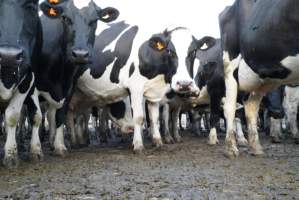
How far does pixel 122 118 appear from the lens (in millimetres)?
12195

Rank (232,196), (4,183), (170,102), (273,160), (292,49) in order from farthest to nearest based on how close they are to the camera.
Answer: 1. (170,102)
2. (273,160)
3. (292,49)
4. (4,183)
5. (232,196)

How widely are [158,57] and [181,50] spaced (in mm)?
497

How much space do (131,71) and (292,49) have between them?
4.80 metres

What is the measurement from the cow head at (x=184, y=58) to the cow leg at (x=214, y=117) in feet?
5.09

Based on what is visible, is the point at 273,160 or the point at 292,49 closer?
the point at 292,49

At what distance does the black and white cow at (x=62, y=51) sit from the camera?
27.7 feet

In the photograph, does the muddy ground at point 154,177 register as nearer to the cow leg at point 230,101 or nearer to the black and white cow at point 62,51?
the cow leg at point 230,101

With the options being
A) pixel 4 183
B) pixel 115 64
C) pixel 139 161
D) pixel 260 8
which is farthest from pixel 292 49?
pixel 115 64

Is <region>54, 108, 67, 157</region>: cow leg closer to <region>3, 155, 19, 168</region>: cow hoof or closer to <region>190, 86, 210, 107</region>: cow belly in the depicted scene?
<region>3, 155, 19, 168</region>: cow hoof

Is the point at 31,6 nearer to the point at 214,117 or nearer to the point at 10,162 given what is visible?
the point at 10,162

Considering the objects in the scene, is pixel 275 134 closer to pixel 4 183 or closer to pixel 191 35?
pixel 191 35

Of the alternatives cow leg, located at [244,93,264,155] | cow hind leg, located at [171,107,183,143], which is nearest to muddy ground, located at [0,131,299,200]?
cow leg, located at [244,93,264,155]

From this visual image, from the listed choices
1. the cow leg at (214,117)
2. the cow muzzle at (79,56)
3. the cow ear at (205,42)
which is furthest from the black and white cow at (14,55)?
the cow leg at (214,117)

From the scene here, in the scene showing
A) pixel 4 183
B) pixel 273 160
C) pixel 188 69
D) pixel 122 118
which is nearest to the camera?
pixel 4 183
